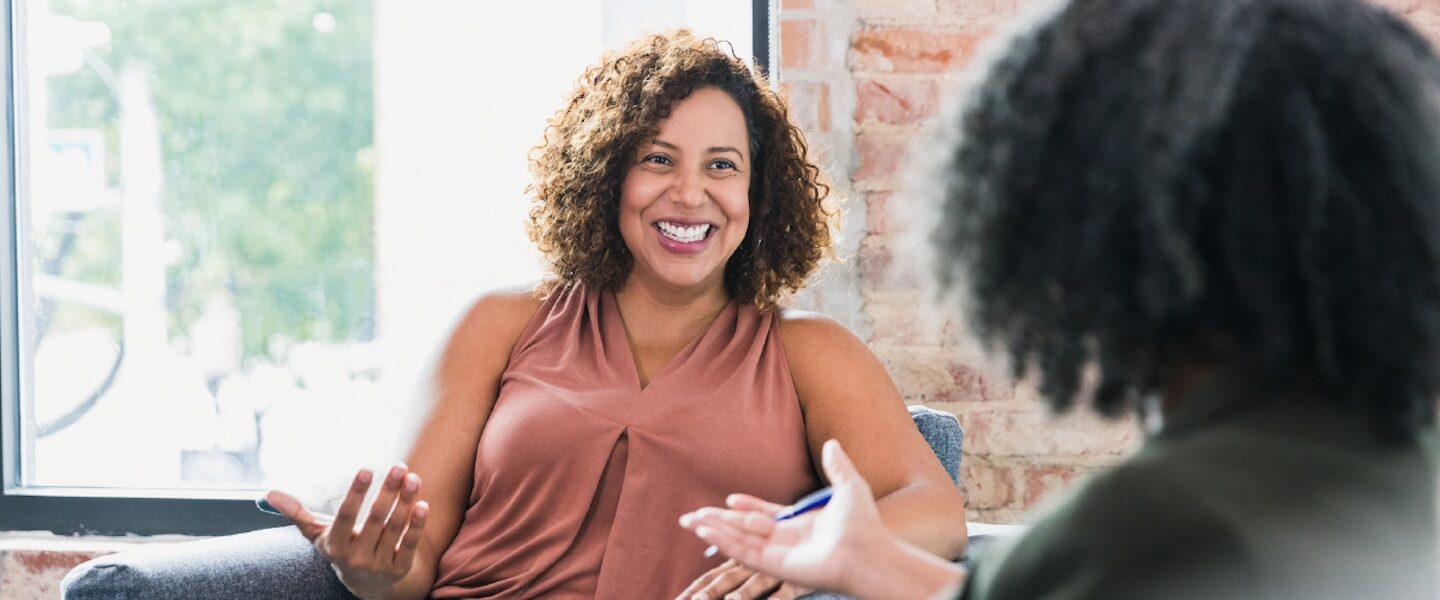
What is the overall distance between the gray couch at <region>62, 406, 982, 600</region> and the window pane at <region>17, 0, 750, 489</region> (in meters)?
0.87

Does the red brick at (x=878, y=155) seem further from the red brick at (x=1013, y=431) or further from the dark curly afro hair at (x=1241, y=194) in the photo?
the dark curly afro hair at (x=1241, y=194)

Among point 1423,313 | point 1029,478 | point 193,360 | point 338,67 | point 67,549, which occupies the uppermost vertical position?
point 338,67

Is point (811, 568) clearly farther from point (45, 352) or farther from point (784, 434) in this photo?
point (45, 352)

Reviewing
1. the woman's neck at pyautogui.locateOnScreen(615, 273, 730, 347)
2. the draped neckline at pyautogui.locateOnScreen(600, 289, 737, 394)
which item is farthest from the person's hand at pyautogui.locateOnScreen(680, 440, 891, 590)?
the woman's neck at pyautogui.locateOnScreen(615, 273, 730, 347)

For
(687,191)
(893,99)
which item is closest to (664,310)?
(687,191)

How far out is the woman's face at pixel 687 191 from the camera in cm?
176

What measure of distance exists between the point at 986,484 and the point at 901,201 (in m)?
0.46

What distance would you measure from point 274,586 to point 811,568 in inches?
31.4

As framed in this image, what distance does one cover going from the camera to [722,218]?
69.9 inches

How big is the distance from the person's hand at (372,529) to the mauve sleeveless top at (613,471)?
0.62 feet

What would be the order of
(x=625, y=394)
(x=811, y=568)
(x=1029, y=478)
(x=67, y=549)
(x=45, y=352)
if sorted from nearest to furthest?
(x=811, y=568), (x=625, y=394), (x=1029, y=478), (x=67, y=549), (x=45, y=352)

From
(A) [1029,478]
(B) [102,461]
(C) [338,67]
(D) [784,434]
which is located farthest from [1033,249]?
(B) [102,461]

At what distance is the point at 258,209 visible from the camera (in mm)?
2469

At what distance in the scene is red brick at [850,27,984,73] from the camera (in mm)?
2059
